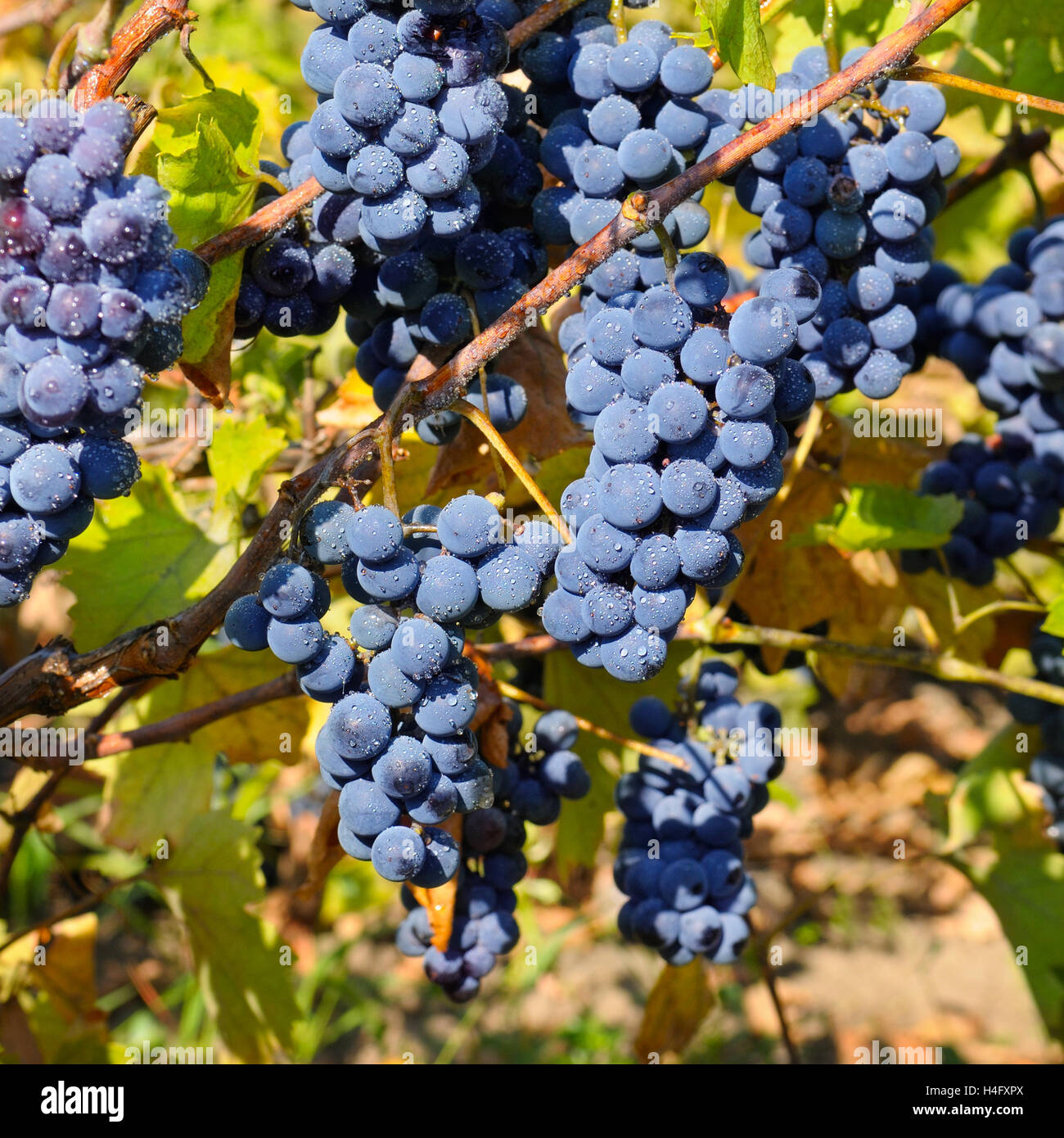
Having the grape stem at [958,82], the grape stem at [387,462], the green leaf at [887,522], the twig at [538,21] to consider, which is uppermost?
the twig at [538,21]

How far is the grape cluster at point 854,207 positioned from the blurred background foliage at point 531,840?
284mm

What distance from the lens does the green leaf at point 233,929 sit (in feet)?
6.17

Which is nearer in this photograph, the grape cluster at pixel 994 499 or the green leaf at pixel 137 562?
the green leaf at pixel 137 562

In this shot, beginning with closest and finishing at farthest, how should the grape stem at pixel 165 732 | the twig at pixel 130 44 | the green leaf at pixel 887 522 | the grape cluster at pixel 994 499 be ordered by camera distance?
the twig at pixel 130 44 < the grape stem at pixel 165 732 < the green leaf at pixel 887 522 < the grape cluster at pixel 994 499

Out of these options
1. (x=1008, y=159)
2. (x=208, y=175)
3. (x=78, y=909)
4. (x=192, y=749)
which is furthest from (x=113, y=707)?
(x=1008, y=159)

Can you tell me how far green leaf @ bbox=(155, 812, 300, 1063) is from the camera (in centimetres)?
188

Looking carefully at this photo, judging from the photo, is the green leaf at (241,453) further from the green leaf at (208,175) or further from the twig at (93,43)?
the twig at (93,43)

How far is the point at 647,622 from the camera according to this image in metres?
1.05

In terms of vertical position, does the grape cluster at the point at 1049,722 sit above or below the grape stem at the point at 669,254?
below

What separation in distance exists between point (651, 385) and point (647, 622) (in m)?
0.23

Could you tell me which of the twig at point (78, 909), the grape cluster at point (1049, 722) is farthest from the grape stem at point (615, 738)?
the twig at point (78, 909)

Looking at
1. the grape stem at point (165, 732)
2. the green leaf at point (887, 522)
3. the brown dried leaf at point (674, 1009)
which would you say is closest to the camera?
the grape stem at point (165, 732)

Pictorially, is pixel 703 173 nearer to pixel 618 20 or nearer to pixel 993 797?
pixel 618 20

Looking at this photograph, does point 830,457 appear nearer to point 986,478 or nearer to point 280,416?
point 986,478
